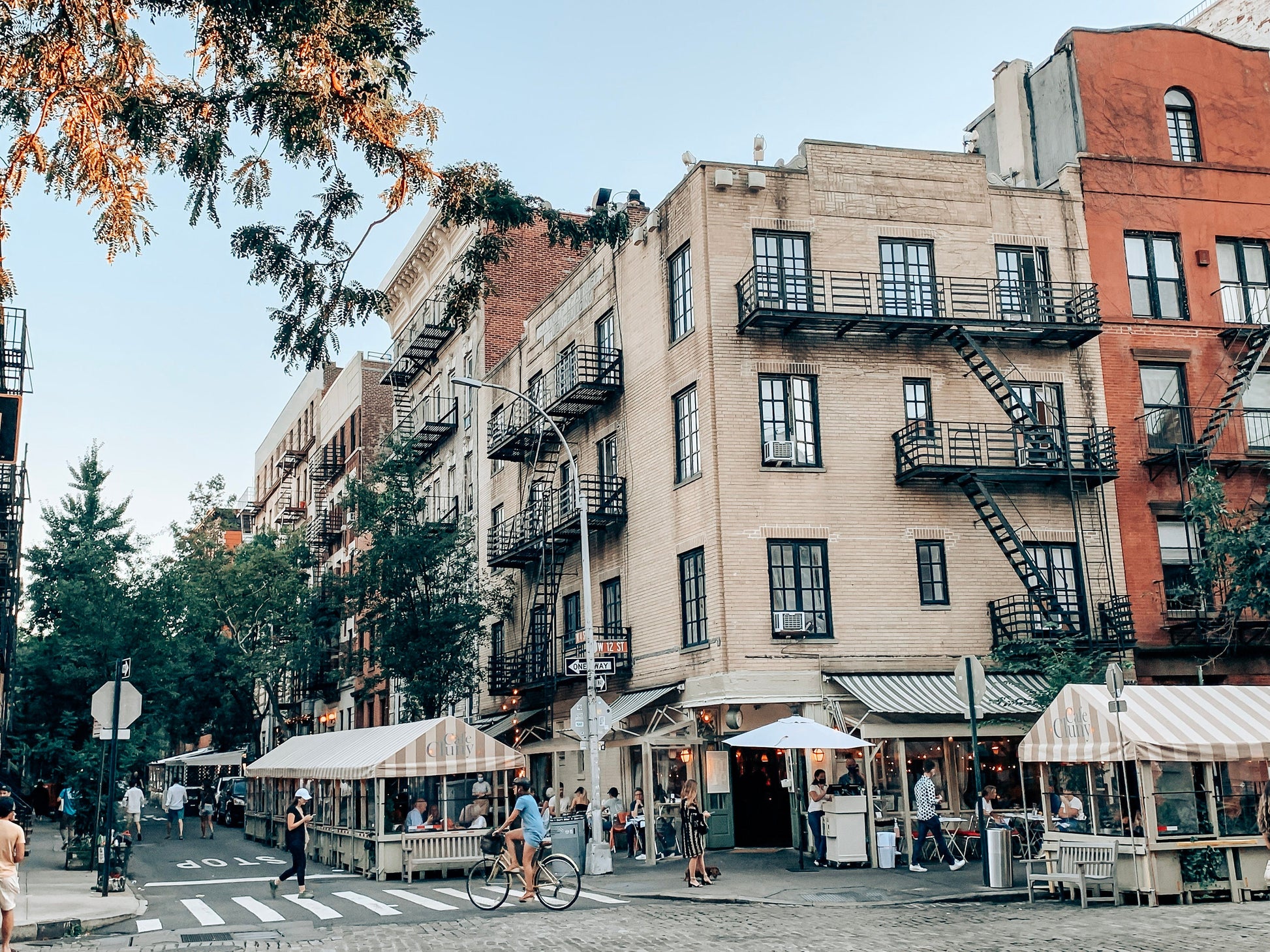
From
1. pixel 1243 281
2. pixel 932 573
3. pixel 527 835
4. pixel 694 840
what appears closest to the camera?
pixel 527 835

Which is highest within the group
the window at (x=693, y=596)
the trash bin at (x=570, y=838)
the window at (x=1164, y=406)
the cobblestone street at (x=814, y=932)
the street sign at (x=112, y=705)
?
the window at (x=1164, y=406)

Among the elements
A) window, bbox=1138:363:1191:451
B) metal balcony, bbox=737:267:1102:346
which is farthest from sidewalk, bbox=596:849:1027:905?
window, bbox=1138:363:1191:451

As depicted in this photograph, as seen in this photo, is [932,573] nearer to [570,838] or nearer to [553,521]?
[570,838]

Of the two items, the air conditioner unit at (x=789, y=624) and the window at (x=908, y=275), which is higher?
the window at (x=908, y=275)

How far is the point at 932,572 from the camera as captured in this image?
27.4 metres

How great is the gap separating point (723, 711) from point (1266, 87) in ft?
69.4

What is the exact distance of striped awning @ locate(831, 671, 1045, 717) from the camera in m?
24.4

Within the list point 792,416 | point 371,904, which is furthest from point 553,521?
point 371,904

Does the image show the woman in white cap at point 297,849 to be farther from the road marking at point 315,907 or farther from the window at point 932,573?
the window at point 932,573

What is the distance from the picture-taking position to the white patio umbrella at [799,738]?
2208 cm

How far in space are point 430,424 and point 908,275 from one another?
67.0ft

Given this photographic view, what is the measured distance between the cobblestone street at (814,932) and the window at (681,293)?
48.7 ft

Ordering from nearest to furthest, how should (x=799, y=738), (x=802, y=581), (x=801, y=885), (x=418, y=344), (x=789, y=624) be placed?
(x=801, y=885) → (x=799, y=738) → (x=789, y=624) → (x=802, y=581) → (x=418, y=344)

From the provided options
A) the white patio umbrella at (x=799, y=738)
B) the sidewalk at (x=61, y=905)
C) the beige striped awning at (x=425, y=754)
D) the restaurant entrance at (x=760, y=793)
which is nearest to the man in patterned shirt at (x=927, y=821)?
the white patio umbrella at (x=799, y=738)
